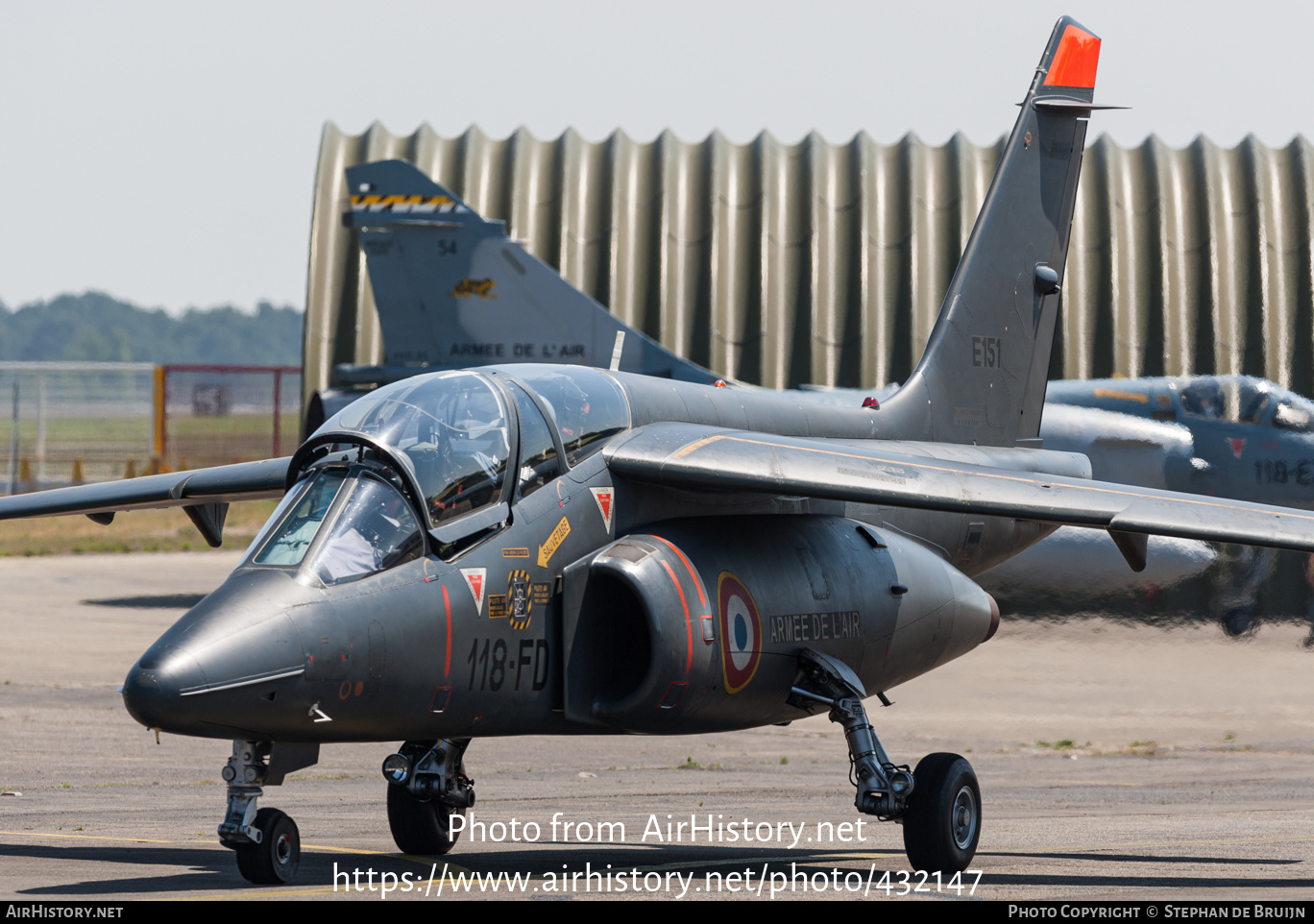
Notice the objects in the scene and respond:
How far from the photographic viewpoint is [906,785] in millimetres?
10352

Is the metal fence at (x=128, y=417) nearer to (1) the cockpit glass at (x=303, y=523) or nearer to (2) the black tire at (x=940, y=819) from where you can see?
(2) the black tire at (x=940, y=819)

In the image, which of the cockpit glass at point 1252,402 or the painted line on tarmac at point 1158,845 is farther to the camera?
the cockpit glass at point 1252,402

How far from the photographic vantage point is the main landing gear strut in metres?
10.3

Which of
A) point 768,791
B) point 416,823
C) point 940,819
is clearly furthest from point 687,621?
point 768,791

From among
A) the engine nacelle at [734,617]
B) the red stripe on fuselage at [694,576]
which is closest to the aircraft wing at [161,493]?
the engine nacelle at [734,617]

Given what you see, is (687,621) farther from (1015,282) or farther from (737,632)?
(1015,282)

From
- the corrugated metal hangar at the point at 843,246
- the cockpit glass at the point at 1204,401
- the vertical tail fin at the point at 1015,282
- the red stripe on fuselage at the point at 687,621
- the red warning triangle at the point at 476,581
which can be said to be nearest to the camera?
the red warning triangle at the point at 476,581

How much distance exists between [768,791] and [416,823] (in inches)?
209

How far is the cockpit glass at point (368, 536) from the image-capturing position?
8664 mm

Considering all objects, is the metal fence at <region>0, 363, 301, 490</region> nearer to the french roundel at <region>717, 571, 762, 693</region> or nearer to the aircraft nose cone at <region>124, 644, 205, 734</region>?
the french roundel at <region>717, 571, 762, 693</region>

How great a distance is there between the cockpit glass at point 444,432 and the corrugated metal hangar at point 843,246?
79.9 ft

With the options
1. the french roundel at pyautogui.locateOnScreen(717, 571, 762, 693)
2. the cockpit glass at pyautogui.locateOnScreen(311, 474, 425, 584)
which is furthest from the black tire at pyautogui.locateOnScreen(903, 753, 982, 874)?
the cockpit glass at pyautogui.locateOnScreen(311, 474, 425, 584)

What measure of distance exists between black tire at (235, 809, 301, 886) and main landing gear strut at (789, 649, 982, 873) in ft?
11.4

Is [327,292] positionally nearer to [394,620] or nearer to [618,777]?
[618,777]
